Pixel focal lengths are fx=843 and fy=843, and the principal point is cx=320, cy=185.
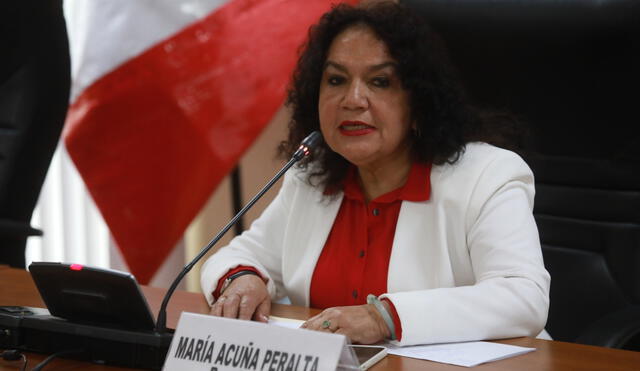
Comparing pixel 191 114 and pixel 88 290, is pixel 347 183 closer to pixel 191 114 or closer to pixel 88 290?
pixel 88 290

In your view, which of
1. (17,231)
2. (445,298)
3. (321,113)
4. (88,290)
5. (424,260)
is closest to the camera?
(88,290)

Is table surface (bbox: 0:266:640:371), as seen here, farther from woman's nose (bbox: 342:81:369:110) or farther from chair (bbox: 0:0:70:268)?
chair (bbox: 0:0:70:268)

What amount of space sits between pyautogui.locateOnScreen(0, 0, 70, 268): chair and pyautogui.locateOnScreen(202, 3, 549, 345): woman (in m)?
0.61

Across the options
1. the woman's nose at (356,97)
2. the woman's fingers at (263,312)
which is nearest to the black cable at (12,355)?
the woman's fingers at (263,312)

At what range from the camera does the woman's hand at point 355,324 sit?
1.25 m

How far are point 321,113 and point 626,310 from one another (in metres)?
0.71

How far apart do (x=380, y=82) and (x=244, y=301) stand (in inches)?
19.8

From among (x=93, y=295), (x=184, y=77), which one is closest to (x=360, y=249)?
(x=93, y=295)

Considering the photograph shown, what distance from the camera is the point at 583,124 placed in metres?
1.75

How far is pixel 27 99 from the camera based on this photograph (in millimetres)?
2076

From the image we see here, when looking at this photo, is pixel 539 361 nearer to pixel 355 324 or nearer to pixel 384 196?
pixel 355 324

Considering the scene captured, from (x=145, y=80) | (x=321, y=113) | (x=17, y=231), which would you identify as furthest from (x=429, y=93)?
(x=145, y=80)

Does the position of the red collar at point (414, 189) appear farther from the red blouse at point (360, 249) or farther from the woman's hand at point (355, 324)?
the woman's hand at point (355, 324)

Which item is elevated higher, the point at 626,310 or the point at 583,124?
the point at 583,124
